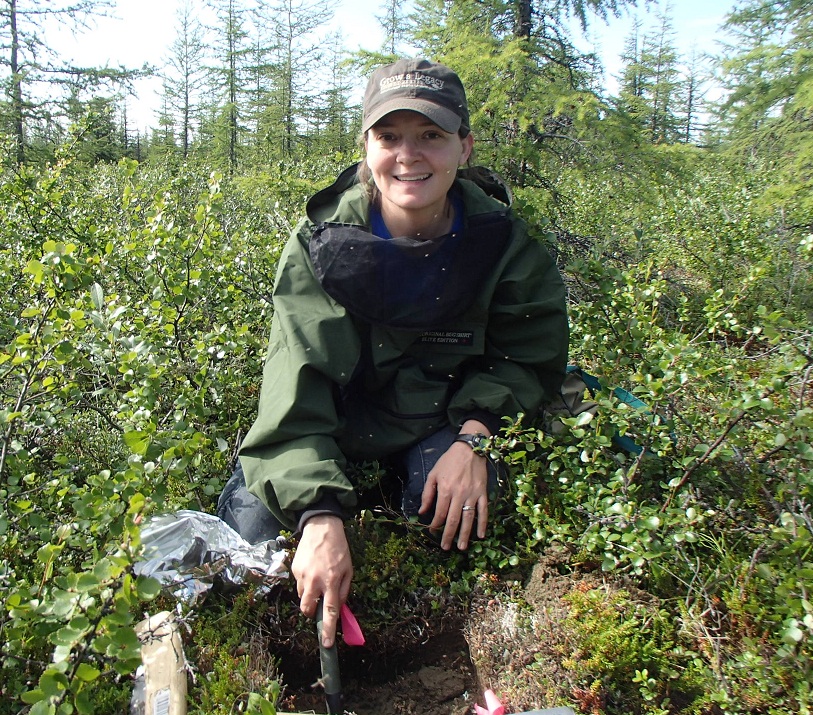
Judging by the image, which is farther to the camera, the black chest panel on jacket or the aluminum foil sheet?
the black chest panel on jacket

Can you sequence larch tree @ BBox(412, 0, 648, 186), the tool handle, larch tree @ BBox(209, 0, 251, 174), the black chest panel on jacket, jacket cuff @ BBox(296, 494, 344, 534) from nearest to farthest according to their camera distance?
the tool handle → jacket cuff @ BBox(296, 494, 344, 534) → the black chest panel on jacket → larch tree @ BBox(412, 0, 648, 186) → larch tree @ BBox(209, 0, 251, 174)

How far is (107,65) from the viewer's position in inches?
595

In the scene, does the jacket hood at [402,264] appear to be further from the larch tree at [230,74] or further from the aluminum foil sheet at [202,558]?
the larch tree at [230,74]

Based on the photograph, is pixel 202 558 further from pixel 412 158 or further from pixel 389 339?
pixel 412 158

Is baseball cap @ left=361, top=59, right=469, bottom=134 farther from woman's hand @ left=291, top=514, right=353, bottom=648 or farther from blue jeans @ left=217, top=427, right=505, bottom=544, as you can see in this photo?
woman's hand @ left=291, top=514, right=353, bottom=648

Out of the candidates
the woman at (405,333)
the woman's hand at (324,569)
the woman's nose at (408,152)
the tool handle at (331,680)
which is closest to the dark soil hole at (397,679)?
the tool handle at (331,680)

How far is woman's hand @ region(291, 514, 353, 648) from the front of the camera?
2029mm

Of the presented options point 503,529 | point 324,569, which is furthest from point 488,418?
point 324,569

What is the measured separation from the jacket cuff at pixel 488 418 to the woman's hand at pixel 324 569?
2.43 feet

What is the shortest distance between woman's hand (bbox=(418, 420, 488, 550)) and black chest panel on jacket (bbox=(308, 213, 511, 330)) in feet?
1.92

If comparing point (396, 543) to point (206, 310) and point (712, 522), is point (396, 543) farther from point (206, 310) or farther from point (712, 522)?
point (206, 310)

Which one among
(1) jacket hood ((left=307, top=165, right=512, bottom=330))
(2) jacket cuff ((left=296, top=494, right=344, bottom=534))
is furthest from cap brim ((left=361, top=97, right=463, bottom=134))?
(2) jacket cuff ((left=296, top=494, right=344, bottom=534))

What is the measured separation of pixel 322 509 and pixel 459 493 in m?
0.56

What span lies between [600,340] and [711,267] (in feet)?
11.6
